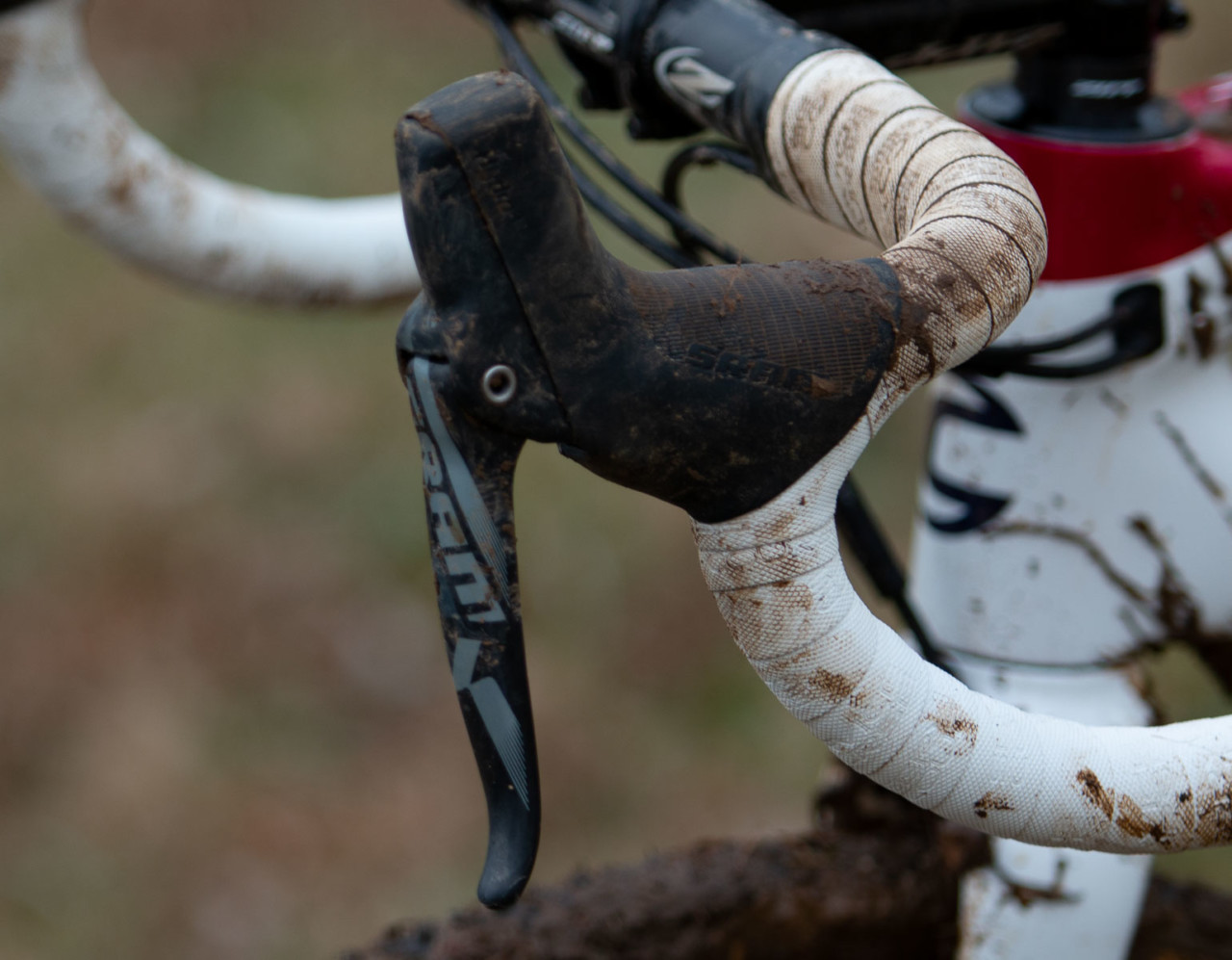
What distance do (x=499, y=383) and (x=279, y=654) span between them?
1.15m

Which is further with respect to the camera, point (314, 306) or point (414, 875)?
point (414, 875)

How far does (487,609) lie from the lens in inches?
13.8

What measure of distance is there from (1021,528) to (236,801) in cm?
90

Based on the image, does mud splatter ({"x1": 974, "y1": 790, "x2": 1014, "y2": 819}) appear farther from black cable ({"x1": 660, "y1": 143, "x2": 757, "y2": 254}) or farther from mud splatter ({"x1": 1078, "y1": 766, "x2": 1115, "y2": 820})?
black cable ({"x1": 660, "y1": 143, "x2": 757, "y2": 254})

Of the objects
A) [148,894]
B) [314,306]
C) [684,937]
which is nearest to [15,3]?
[314,306]

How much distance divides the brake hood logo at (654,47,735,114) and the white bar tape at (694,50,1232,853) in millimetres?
97

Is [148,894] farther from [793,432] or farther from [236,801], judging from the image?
[793,432]

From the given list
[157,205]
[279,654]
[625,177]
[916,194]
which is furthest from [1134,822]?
[279,654]

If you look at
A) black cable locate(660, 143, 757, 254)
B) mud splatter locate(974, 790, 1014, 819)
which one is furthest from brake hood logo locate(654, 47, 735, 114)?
mud splatter locate(974, 790, 1014, 819)

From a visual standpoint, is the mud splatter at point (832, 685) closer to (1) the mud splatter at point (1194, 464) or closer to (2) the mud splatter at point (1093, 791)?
(2) the mud splatter at point (1093, 791)

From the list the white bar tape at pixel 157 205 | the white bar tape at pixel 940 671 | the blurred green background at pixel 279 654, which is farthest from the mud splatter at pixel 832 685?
the blurred green background at pixel 279 654

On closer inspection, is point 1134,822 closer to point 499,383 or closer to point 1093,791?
point 1093,791

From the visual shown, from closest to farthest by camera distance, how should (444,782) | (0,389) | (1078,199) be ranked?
(1078,199) < (444,782) < (0,389)

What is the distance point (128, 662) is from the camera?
1396 millimetres
